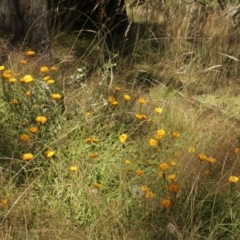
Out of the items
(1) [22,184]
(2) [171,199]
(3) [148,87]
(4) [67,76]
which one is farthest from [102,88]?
(2) [171,199]

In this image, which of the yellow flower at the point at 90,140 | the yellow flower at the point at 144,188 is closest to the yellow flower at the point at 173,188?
the yellow flower at the point at 144,188

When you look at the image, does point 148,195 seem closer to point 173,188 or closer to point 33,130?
point 173,188

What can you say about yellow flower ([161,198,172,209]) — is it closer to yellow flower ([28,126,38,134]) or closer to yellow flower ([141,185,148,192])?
yellow flower ([141,185,148,192])

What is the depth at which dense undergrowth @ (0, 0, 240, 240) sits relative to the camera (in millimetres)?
2207

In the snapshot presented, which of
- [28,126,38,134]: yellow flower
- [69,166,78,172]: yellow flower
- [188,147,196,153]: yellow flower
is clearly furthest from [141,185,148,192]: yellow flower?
[28,126,38,134]: yellow flower

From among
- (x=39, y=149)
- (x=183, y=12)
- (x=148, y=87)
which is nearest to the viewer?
(x=39, y=149)

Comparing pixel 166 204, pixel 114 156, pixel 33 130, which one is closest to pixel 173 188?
pixel 166 204

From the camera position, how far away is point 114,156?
9.11ft

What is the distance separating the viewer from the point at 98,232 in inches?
86.5

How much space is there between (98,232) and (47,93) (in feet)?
3.40

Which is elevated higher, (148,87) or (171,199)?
(171,199)

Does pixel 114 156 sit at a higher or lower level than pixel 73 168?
lower

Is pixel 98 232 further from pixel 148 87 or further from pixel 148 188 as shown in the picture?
pixel 148 87

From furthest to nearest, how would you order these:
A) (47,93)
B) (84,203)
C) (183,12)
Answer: (183,12), (47,93), (84,203)
